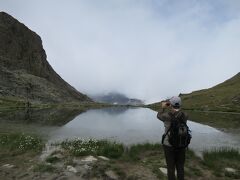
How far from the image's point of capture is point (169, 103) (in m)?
15.3

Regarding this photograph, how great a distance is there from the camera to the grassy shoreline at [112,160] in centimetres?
1912

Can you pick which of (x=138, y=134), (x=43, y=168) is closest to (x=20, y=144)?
(x=43, y=168)

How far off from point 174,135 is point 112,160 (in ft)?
24.1

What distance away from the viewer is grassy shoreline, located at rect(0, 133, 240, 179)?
753 inches

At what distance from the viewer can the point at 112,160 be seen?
821 inches

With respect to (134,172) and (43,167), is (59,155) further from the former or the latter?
(134,172)

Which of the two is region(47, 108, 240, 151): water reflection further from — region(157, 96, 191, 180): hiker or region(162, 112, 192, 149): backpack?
region(162, 112, 192, 149): backpack

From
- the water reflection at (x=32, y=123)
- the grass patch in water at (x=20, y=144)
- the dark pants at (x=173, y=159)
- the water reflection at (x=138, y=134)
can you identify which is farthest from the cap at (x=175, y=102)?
the water reflection at (x=32, y=123)

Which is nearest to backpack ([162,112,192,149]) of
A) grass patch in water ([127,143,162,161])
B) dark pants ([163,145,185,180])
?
dark pants ([163,145,185,180])

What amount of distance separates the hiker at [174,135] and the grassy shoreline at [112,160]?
353cm

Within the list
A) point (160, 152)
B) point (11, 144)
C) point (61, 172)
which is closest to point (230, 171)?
point (160, 152)

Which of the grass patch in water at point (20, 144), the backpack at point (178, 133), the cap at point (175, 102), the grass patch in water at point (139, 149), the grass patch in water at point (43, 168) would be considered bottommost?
the grass patch in water at point (43, 168)

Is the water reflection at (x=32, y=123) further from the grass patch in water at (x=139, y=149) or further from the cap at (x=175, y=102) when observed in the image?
the cap at (x=175, y=102)

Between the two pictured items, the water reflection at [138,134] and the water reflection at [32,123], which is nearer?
the water reflection at [138,134]
